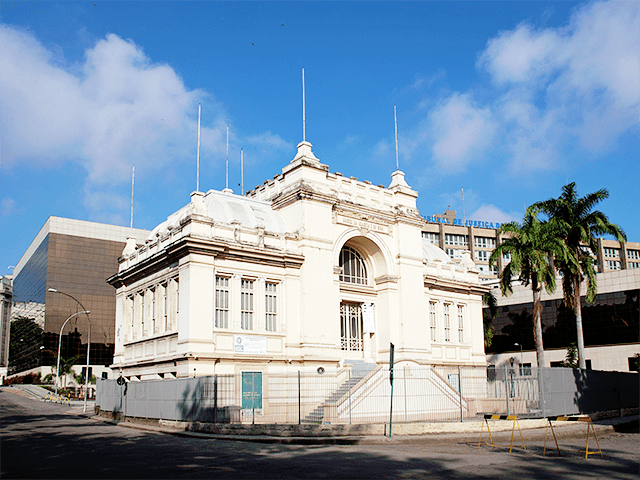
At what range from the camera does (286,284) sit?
31891mm

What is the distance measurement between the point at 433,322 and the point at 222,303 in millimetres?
17200

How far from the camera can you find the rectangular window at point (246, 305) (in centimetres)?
3022

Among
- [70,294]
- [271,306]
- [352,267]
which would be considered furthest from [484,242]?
[271,306]

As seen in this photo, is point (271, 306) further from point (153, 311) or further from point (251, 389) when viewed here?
point (153, 311)

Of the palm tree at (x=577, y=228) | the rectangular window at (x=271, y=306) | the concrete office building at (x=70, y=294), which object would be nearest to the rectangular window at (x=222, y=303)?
the rectangular window at (x=271, y=306)

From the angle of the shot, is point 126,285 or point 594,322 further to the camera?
point 594,322

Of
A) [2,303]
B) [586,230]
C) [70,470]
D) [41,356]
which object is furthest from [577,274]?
[2,303]

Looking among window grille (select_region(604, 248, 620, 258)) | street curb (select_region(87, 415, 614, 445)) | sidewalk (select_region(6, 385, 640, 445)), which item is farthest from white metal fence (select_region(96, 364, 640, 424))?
window grille (select_region(604, 248, 620, 258))

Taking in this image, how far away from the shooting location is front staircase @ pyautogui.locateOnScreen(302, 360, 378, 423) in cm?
2575

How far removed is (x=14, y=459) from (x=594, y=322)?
53.0 meters

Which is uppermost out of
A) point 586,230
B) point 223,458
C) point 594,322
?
point 586,230

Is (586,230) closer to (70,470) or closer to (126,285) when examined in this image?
(126,285)

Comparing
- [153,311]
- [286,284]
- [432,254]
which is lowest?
[153,311]

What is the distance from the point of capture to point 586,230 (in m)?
39.8
